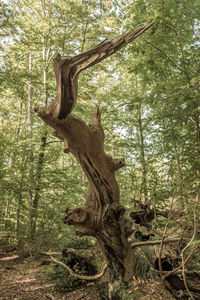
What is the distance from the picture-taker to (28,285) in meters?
5.44

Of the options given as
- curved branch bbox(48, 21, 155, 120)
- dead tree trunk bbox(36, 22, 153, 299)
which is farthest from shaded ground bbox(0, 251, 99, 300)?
curved branch bbox(48, 21, 155, 120)

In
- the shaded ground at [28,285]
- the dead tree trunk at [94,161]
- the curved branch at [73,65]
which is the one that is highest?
the curved branch at [73,65]

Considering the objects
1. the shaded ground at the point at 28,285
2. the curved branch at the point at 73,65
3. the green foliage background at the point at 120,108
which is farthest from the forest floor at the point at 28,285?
the curved branch at the point at 73,65

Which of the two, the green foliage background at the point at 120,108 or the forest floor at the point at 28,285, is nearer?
the green foliage background at the point at 120,108

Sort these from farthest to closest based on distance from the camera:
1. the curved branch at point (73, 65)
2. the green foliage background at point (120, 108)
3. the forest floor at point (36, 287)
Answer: the green foliage background at point (120, 108) → the forest floor at point (36, 287) → the curved branch at point (73, 65)

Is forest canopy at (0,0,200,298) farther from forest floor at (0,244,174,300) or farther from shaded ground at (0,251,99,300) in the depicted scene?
forest floor at (0,244,174,300)

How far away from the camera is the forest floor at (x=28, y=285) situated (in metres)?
4.61

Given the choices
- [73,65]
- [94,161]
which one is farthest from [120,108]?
[73,65]

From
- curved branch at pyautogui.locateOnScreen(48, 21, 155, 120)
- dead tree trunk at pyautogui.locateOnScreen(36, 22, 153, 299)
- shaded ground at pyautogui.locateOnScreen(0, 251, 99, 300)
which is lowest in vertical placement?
shaded ground at pyautogui.locateOnScreen(0, 251, 99, 300)

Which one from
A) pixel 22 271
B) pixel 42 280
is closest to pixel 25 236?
pixel 22 271

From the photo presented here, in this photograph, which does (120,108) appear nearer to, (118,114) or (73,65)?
(118,114)

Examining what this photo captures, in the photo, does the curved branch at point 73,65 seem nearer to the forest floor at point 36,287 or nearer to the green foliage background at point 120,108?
the green foliage background at point 120,108

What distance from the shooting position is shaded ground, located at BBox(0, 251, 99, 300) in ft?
15.1

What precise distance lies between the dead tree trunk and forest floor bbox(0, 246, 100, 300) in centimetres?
132
